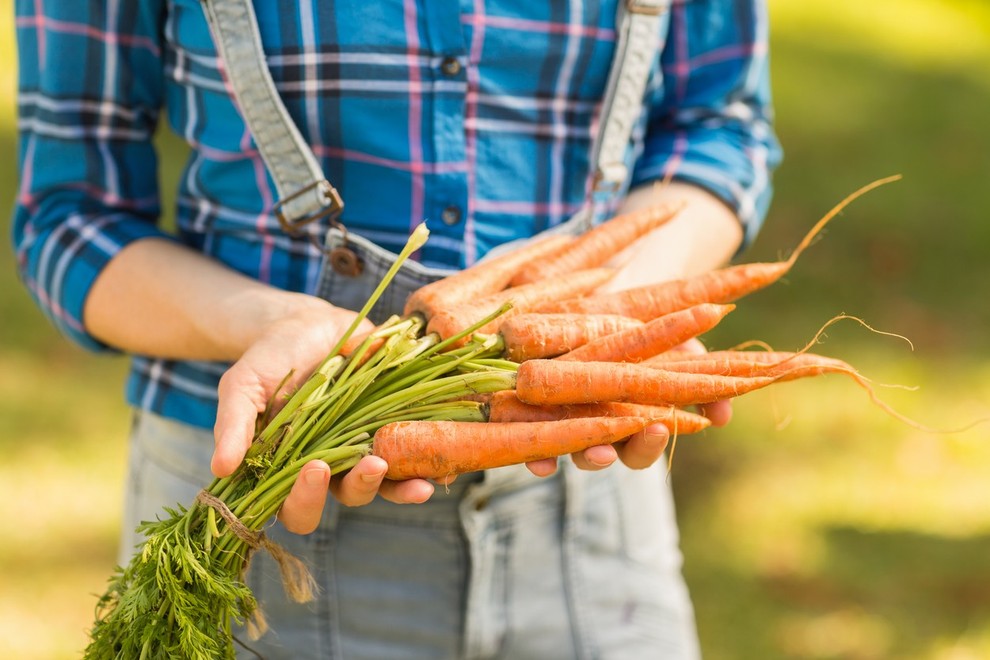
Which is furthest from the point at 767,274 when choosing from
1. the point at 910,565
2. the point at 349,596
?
the point at 910,565

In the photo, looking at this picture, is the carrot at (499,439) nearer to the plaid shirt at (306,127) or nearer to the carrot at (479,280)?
the carrot at (479,280)

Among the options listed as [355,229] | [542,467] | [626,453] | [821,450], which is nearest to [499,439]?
[542,467]

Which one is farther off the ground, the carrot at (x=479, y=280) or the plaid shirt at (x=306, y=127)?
the plaid shirt at (x=306, y=127)

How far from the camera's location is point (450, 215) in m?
1.58

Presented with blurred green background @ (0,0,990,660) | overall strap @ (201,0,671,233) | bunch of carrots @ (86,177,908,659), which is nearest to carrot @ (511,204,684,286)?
bunch of carrots @ (86,177,908,659)

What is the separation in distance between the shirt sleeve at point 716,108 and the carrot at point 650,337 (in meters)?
0.37

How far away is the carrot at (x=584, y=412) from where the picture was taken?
1.47 m

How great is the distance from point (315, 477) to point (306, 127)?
0.57m

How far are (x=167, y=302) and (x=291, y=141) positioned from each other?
33 cm

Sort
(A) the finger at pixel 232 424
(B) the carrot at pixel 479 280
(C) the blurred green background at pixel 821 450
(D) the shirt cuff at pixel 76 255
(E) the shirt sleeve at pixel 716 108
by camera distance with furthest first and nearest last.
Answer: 1. (C) the blurred green background at pixel 821 450
2. (E) the shirt sleeve at pixel 716 108
3. (D) the shirt cuff at pixel 76 255
4. (B) the carrot at pixel 479 280
5. (A) the finger at pixel 232 424

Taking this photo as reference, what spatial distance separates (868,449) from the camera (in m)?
4.30

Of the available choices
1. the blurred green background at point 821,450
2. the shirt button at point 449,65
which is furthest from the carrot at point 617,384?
the blurred green background at point 821,450

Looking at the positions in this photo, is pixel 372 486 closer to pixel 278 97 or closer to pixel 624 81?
pixel 278 97

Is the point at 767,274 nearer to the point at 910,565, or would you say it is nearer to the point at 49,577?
the point at 910,565
